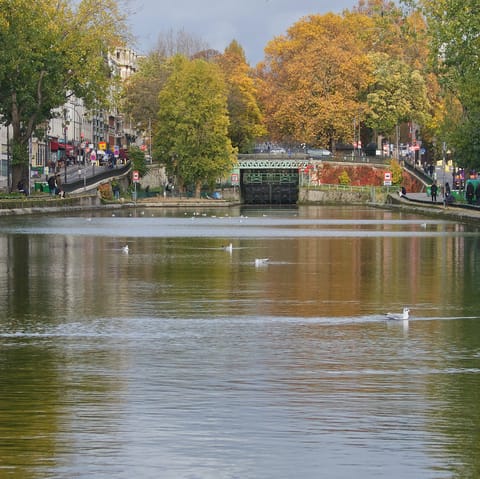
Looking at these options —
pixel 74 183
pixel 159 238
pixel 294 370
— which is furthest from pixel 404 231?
pixel 74 183

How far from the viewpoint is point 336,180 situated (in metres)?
169

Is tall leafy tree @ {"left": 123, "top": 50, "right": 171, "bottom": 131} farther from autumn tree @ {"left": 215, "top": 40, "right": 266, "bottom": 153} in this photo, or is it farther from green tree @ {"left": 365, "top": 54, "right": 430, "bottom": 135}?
green tree @ {"left": 365, "top": 54, "right": 430, "bottom": 135}

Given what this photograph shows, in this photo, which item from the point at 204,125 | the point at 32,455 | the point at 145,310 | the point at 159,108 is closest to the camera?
the point at 32,455

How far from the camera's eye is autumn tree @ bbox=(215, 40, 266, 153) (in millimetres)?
161000

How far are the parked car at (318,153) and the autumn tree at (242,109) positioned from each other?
6543 millimetres

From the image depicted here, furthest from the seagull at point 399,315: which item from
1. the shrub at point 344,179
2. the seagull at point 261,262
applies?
the shrub at point 344,179

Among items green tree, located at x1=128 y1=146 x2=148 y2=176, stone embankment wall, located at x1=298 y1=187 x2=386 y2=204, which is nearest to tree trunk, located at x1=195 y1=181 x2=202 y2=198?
green tree, located at x1=128 y1=146 x2=148 y2=176

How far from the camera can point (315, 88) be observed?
6398 inches

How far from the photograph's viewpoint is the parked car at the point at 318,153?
169 meters

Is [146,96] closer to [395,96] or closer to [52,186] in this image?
[395,96]

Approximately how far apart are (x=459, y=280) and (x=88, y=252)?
48.6ft

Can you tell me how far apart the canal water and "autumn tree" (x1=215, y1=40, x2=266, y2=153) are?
126 meters

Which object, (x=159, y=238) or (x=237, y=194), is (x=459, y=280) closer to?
(x=159, y=238)

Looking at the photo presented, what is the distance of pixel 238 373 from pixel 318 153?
525ft
